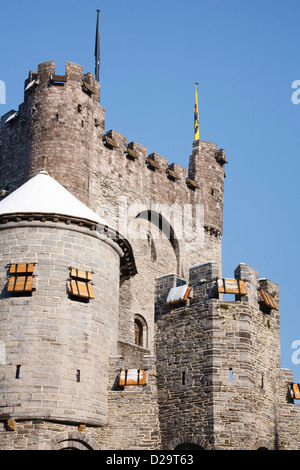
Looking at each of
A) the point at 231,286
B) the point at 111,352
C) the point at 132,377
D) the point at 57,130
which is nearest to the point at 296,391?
the point at 231,286

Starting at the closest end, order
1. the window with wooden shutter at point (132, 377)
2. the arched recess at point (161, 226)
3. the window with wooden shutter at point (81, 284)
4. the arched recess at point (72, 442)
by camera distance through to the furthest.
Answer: the arched recess at point (72, 442) → the window with wooden shutter at point (81, 284) → the window with wooden shutter at point (132, 377) → the arched recess at point (161, 226)

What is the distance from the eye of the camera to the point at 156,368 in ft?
103

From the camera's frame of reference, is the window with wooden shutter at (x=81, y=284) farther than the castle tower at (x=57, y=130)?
No

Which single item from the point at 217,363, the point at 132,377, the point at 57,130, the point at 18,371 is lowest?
the point at 18,371

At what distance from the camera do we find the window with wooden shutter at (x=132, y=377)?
30328 millimetres

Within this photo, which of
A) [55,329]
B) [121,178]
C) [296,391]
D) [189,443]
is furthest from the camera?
[121,178]

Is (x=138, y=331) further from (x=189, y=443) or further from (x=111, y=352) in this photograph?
(x=189, y=443)

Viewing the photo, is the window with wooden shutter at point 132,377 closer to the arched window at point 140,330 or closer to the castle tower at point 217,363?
the castle tower at point 217,363

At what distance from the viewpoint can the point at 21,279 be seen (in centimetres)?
2956

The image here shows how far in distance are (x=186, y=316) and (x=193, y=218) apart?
2428 centimetres

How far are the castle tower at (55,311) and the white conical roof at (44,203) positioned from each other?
5 centimetres

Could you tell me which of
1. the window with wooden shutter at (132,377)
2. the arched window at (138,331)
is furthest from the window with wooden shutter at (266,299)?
the arched window at (138,331)

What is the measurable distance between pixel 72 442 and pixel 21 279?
219 inches

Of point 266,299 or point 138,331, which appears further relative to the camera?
point 138,331
